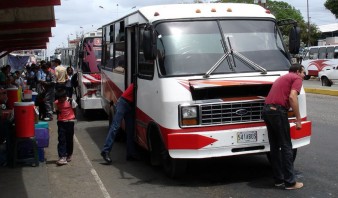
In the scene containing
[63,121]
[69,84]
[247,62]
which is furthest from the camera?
[69,84]

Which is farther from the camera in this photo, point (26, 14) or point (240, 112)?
point (26, 14)

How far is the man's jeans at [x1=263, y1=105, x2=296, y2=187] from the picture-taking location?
6.33 m

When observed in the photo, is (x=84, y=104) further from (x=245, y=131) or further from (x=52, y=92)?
(x=245, y=131)

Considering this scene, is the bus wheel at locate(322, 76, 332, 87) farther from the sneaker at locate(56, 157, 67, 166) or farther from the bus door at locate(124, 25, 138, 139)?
the sneaker at locate(56, 157, 67, 166)

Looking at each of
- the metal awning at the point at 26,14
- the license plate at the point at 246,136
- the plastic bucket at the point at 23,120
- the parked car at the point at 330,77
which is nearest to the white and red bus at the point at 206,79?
the license plate at the point at 246,136

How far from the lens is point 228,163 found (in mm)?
8242

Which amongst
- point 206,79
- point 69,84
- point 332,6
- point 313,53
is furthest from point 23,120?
point 332,6

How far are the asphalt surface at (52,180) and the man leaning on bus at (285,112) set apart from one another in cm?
245

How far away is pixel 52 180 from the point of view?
24.4ft

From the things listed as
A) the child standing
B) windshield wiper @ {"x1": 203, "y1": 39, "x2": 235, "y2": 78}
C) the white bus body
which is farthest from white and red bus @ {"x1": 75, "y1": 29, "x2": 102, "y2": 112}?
the white bus body

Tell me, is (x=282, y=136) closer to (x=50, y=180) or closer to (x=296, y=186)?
(x=296, y=186)

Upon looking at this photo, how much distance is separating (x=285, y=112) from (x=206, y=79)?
1.18 m

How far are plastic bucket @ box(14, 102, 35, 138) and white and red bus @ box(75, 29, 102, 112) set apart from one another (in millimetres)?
6664

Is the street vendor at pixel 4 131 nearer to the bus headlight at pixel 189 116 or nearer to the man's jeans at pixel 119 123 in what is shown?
the man's jeans at pixel 119 123
